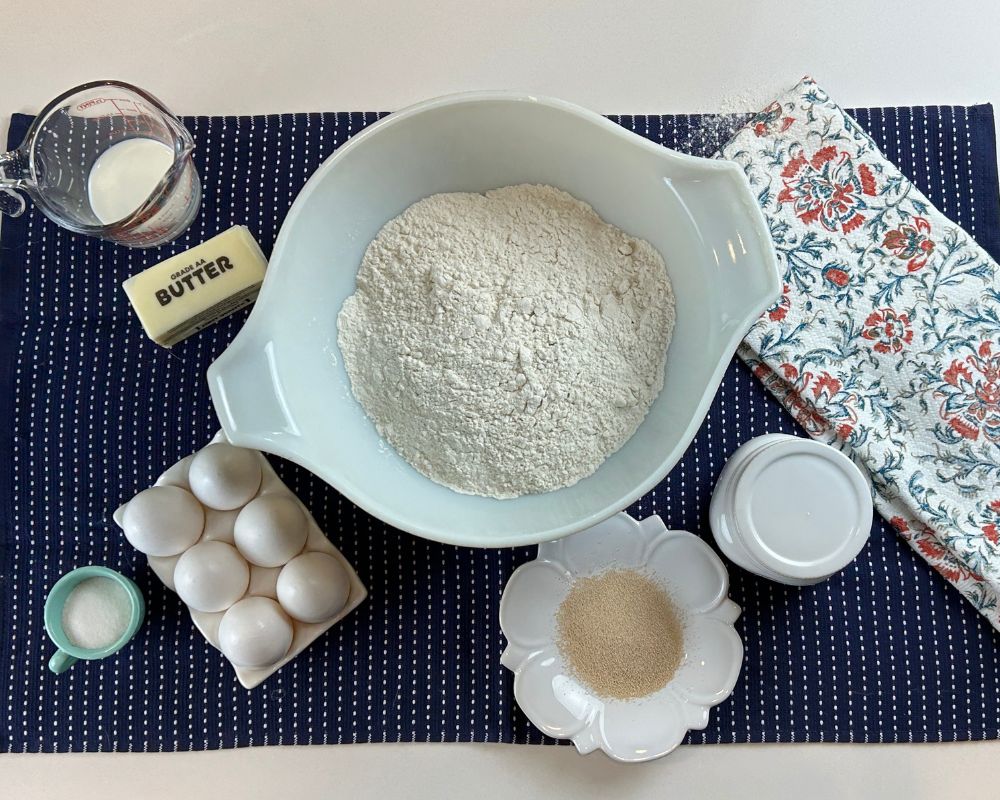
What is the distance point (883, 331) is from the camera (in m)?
0.91

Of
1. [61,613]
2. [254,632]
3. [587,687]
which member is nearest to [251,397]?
[254,632]

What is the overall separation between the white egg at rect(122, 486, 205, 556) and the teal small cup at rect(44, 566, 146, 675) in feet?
0.17

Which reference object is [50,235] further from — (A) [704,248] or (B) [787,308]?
(B) [787,308]

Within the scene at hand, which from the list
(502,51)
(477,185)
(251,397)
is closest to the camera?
(251,397)

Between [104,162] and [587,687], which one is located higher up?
[104,162]

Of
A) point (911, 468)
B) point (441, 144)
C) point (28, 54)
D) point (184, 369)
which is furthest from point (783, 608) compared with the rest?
point (28, 54)

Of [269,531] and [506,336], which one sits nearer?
[506,336]

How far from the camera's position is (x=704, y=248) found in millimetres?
753

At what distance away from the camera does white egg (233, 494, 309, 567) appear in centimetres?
84

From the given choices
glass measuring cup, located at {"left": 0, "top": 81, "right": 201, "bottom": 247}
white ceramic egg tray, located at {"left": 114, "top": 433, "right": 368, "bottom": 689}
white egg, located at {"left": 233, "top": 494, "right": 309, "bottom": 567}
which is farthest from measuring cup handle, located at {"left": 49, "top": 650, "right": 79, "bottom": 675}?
glass measuring cup, located at {"left": 0, "top": 81, "right": 201, "bottom": 247}

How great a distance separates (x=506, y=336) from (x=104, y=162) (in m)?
0.55

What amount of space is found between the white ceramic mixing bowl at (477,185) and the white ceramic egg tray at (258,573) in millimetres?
165

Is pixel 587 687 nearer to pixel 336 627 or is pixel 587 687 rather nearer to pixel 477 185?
pixel 336 627

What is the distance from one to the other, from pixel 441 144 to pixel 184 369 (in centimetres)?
42
